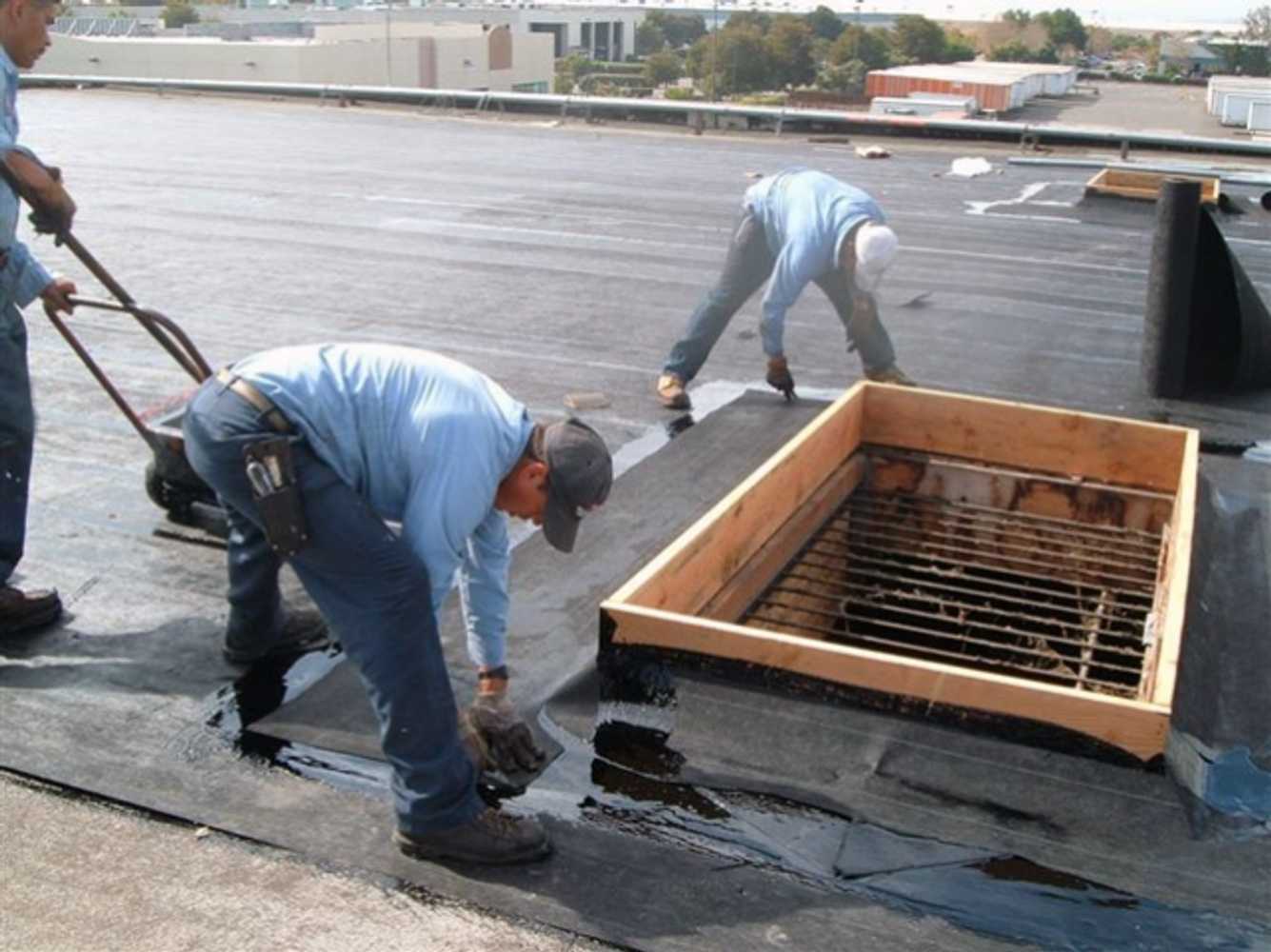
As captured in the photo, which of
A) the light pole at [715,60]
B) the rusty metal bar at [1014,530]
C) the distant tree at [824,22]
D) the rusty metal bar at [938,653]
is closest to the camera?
the rusty metal bar at [938,653]

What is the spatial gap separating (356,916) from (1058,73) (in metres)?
59.9

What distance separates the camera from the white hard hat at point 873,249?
621cm

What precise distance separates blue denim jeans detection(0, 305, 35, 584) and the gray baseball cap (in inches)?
80.4

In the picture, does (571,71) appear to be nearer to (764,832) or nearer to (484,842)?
(764,832)

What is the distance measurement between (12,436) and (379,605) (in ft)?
6.10

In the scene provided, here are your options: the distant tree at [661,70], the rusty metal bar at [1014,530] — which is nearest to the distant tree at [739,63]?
the distant tree at [661,70]

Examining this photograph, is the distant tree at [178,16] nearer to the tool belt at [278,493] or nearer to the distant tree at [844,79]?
the distant tree at [844,79]

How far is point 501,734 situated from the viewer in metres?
3.66

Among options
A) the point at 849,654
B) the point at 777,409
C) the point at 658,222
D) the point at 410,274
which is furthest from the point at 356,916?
the point at 658,222

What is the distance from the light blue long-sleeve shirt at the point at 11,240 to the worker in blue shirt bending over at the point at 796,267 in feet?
11.0

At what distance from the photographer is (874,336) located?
7.06 meters

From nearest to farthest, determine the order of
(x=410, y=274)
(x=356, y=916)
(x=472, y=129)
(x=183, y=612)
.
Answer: (x=356, y=916) < (x=183, y=612) < (x=410, y=274) < (x=472, y=129)

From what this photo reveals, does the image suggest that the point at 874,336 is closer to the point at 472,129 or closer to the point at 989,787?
the point at 989,787

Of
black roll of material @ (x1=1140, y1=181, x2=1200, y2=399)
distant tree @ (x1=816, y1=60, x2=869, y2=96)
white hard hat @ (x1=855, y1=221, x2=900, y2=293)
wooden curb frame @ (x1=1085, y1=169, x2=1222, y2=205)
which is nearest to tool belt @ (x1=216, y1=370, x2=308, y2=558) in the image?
white hard hat @ (x1=855, y1=221, x2=900, y2=293)
